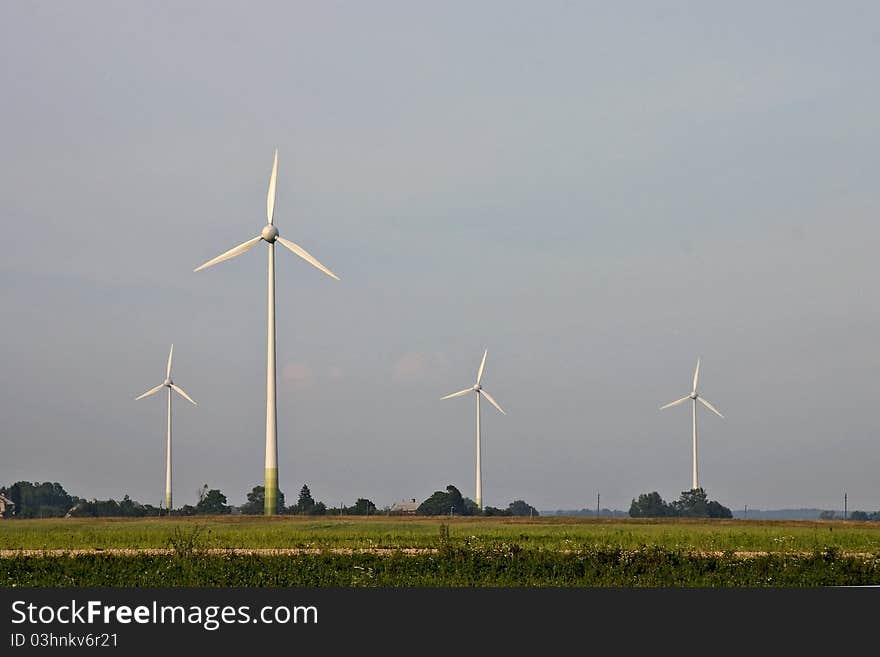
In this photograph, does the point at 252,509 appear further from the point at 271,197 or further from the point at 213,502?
the point at 271,197

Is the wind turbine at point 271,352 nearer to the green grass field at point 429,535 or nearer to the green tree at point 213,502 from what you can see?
the green grass field at point 429,535

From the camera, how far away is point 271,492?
125 m

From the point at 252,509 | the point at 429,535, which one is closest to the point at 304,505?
the point at 252,509

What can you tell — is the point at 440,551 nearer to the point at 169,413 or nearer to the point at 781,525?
the point at 781,525

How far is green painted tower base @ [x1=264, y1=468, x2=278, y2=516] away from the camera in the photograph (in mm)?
124188

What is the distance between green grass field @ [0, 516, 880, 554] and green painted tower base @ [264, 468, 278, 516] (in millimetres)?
6697

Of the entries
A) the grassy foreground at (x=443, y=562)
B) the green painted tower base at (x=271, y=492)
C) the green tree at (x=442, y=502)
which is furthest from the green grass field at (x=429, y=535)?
the green tree at (x=442, y=502)

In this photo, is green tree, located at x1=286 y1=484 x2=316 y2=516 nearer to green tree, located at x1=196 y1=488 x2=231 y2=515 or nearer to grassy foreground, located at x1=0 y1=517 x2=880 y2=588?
green tree, located at x1=196 y1=488 x2=231 y2=515

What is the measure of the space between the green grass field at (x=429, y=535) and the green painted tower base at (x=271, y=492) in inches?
264

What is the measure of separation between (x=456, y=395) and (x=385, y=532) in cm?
6798

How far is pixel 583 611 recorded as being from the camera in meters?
43.5

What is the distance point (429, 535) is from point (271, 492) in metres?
41.6

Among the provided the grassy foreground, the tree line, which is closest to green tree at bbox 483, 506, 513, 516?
the tree line

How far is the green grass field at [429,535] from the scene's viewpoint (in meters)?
74.1
